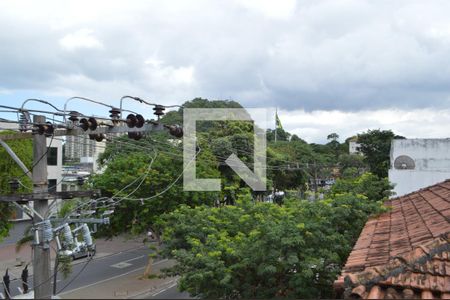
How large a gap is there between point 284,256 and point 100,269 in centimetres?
1566

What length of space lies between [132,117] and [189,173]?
36.4ft

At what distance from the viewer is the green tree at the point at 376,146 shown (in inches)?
1227

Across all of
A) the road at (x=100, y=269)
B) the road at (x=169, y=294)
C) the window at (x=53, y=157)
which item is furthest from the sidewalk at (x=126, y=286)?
the window at (x=53, y=157)

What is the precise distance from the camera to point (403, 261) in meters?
4.20

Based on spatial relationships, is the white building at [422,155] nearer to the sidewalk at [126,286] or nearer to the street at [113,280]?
the street at [113,280]

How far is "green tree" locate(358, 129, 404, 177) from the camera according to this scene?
→ 3117 centimetres

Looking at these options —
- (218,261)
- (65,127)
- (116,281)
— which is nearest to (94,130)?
(65,127)

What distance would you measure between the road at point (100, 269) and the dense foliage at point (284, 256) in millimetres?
9586

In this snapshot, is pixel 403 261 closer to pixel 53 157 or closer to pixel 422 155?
pixel 422 155

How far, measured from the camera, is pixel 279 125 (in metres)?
31.4

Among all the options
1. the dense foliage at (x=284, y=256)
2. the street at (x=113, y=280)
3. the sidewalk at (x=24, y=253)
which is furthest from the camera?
the sidewalk at (x=24, y=253)

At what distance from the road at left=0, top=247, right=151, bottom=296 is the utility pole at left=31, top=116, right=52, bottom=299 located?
9075mm

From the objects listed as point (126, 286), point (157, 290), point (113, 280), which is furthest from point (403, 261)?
point (113, 280)

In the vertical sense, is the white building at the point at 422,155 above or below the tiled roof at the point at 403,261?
above
